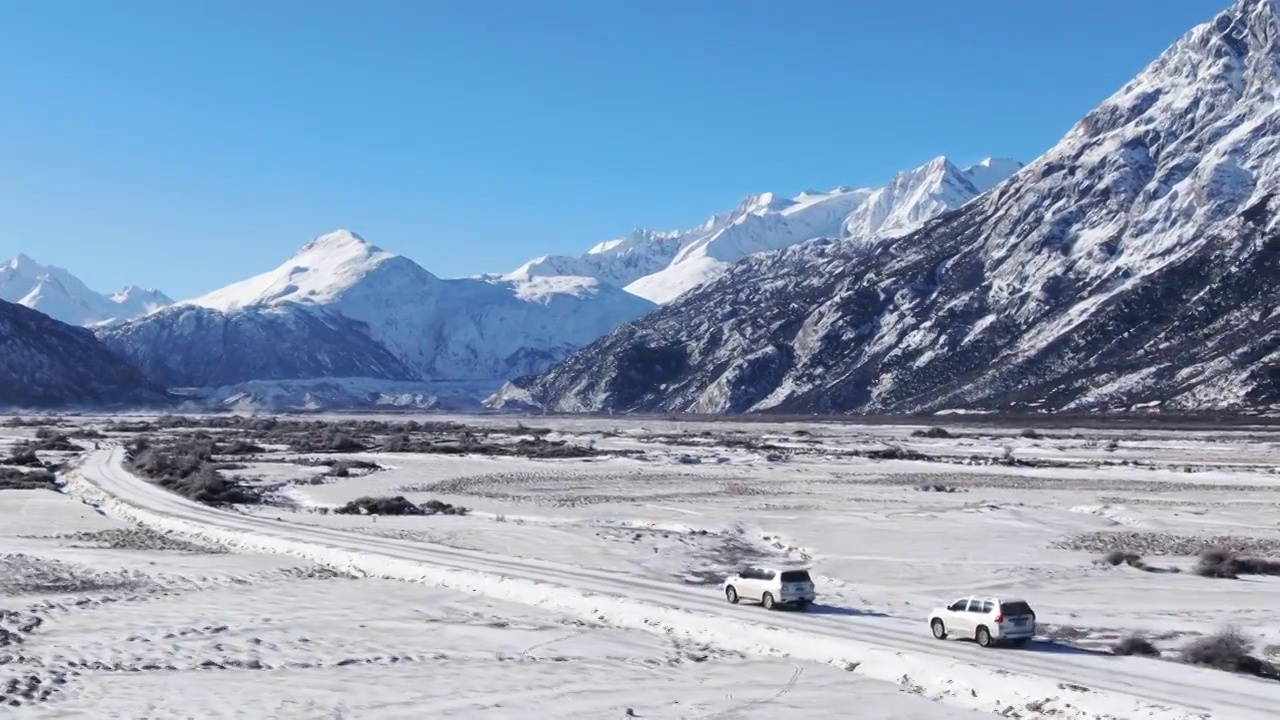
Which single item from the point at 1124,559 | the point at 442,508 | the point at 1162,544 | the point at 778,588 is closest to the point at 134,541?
the point at 442,508

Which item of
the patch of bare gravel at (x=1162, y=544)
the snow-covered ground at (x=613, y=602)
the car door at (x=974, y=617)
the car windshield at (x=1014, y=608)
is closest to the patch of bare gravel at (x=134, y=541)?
the snow-covered ground at (x=613, y=602)

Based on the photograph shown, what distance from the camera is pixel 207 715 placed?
70.8 feet

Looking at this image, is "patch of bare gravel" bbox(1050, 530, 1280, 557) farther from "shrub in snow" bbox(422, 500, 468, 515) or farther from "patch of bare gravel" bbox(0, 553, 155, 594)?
"patch of bare gravel" bbox(0, 553, 155, 594)

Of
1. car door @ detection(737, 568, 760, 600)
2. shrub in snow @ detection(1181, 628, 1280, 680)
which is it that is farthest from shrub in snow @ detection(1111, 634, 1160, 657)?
car door @ detection(737, 568, 760, 600)

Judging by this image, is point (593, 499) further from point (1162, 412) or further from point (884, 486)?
point (1162, 412)

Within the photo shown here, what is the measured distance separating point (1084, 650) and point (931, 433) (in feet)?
421

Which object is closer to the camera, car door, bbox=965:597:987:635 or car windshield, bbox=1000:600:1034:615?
car windshield, bbox=1000:600:1034:615

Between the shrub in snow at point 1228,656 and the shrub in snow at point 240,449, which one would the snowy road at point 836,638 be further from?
the shrub in snow at point 240,449

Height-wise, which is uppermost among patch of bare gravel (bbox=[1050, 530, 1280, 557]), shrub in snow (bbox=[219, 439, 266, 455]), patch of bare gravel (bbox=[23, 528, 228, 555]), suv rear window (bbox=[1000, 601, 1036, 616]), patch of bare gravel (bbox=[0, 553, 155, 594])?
patch of bare gravel (bbox=[1050, 530, 1280, 557])

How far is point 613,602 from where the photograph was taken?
34.2 metres

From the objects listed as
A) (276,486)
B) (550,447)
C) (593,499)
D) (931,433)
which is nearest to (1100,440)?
(931,433)

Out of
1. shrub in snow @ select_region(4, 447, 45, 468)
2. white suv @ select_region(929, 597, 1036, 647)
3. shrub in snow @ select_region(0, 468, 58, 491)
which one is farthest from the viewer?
shrub in snow @ select_region(4, 447, 45, 468)

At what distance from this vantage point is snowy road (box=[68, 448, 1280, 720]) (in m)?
23.3

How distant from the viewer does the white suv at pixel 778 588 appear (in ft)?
111
